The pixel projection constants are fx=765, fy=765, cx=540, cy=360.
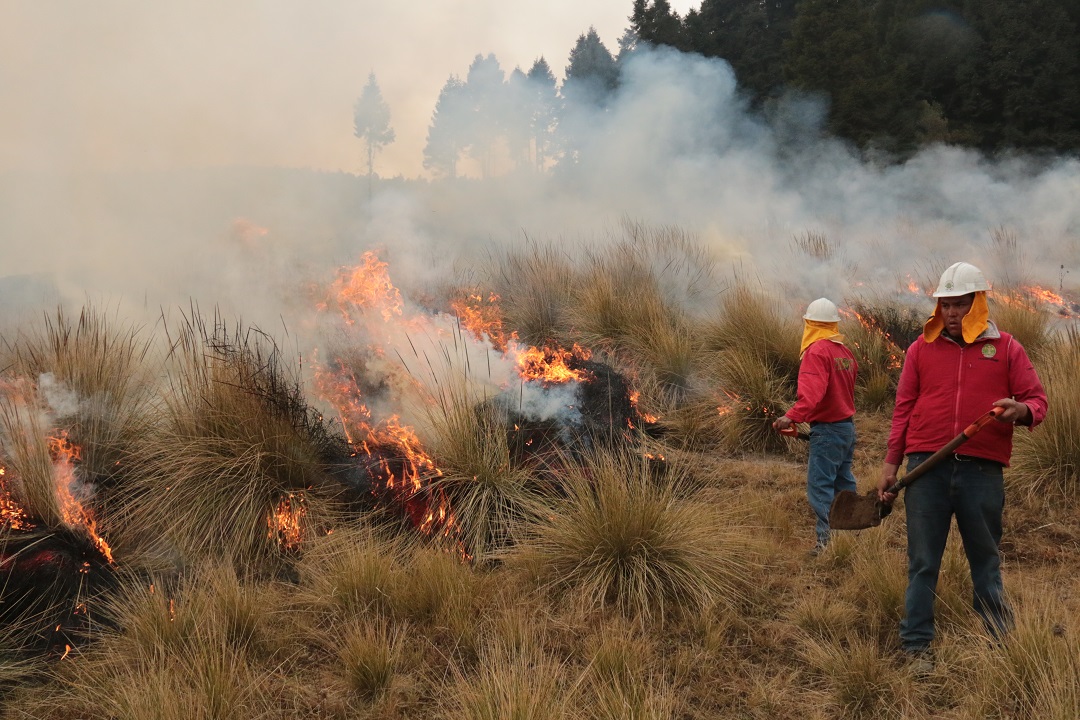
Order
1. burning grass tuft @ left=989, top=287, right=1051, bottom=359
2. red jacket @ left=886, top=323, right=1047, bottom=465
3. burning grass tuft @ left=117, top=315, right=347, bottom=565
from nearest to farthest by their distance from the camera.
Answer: red jacket @ left=886, top=323, right=1047, bottom=465
burning grass tuft @ left=117, top=315, right=347, bottom=565
burning grass tuft @ left=989, top=287, right=1051, bottom=359

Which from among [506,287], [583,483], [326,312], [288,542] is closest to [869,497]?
[583,483]

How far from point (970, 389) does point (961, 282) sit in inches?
17.4

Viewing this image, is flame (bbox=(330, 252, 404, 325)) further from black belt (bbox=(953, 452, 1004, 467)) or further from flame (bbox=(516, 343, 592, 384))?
black belt (bbox=(953, 452, 1004, 467))

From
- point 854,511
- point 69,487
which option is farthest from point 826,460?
point 69,487

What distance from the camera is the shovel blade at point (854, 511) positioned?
356 centimetres

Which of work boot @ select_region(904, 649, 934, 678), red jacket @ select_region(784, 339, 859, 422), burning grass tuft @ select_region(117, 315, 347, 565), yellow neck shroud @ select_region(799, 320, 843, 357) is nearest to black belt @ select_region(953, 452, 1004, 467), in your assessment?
work boot @ select_region(904, 649, 934, 678)

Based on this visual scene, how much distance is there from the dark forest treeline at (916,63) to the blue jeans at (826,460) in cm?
1506

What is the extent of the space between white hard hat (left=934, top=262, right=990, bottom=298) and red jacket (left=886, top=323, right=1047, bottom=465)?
20 cm

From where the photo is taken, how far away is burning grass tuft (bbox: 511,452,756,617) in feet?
12.6

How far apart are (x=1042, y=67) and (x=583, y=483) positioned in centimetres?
2037

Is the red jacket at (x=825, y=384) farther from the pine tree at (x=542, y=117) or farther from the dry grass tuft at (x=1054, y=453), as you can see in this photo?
the pine tree at (x=542, y=117)

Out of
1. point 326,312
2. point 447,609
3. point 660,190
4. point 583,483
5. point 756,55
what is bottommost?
point 447,609

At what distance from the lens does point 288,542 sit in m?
4.46

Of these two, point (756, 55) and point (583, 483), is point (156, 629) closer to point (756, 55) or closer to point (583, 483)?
point (583, 483)
